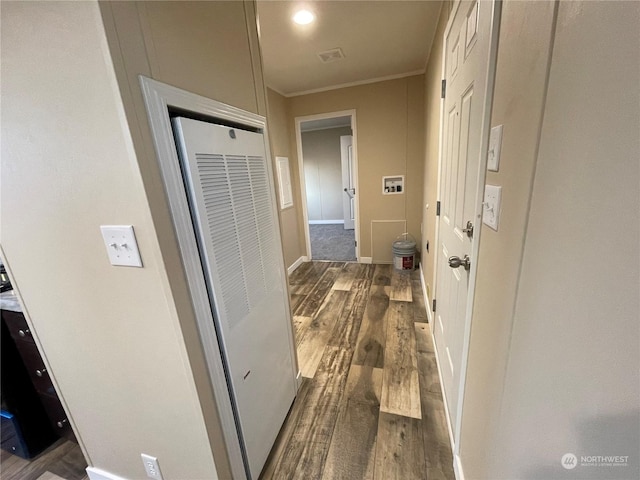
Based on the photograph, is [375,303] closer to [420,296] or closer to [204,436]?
[420,296]

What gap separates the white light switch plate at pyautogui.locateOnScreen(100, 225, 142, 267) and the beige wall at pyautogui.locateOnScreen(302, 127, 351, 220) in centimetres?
529

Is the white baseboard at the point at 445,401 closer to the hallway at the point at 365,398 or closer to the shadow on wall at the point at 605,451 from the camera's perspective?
the hallway at the point at 365,398

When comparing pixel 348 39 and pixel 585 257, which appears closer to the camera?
pixel 585 257

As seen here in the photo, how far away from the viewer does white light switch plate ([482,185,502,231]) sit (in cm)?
78

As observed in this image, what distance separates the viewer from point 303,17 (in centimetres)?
186

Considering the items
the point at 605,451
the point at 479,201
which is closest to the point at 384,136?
the point at 479,201

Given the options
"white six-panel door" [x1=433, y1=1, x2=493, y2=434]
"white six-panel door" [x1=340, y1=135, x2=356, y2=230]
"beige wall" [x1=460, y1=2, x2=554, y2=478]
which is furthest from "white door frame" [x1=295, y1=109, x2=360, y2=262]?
"beige wall" [x1=460, y1=2, x2=554, y2=478]

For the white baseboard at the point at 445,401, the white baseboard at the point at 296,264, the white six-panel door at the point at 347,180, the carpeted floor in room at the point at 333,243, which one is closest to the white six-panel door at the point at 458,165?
the white baseboard at the point at 445,401

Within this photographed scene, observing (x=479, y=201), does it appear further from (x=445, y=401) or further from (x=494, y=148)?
(x=445, y=401)

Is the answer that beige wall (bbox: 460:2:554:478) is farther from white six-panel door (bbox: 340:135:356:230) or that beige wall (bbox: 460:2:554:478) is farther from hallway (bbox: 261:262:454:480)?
white six-panel door (bbox: 340:135:356:230)

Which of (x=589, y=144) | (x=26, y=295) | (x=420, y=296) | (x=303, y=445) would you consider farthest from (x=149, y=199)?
(x=420, y=296)

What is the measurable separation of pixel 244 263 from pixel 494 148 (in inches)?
39.0

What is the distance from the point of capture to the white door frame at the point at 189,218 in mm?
715

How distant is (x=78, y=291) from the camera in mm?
885
